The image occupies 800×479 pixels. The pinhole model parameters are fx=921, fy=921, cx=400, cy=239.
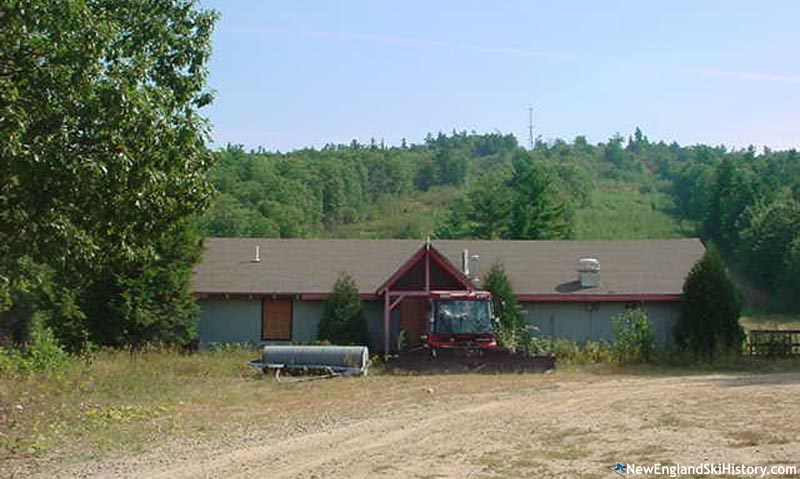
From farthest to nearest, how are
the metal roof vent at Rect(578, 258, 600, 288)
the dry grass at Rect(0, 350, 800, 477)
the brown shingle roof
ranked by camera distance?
1. the metal roof vent at Rect(578, 258, 600, 288)
2. the brown shingle roof
3. the dry grass at Rect(0, 350, 800, 477)

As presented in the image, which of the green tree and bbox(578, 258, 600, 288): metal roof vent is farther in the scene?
the green tree

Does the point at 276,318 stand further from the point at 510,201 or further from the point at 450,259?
the point at 510,201

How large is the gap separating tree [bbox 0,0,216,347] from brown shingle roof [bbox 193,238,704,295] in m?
12.7

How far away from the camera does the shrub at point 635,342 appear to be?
27422 millimetres

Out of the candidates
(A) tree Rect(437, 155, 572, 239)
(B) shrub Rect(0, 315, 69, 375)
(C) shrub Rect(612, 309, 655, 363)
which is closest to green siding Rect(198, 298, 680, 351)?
(C) shrub Rect(612, 309, 655, 363)

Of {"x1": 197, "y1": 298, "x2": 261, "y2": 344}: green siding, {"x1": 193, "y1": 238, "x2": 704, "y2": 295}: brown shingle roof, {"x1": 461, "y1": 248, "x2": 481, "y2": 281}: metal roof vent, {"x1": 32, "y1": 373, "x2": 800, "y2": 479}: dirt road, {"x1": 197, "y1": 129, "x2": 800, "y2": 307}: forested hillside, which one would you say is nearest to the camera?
{"x1": 32, "y1": 373, "x2": 800, "y2": 479}: dirt road

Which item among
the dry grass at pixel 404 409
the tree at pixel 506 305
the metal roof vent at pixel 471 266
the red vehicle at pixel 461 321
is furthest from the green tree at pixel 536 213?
the dry grass at pixel 404 409

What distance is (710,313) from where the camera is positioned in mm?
28516

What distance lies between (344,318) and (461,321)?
4.14 metres

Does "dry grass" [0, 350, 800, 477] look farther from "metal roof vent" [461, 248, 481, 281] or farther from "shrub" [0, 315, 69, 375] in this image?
"metal roof vent" [461, 248, 481, 281]

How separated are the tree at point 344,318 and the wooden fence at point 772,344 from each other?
474 inches

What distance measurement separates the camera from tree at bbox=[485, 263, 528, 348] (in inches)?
1137
